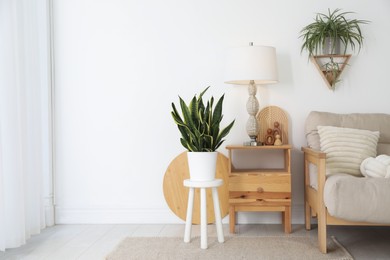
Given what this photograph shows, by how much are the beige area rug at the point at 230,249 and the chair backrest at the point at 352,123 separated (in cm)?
76

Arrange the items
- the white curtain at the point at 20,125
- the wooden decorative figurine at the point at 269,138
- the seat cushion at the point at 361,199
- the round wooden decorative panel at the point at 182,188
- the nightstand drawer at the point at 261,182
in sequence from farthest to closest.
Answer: the round wooden decorative panel at the point at 182,188 → the wooden decorative figurine at the point at 269,138 → the nightstand drawer at the point at 261,182 → the white curtain at the point at 20,125 → the seat cushion at the point at 361,199

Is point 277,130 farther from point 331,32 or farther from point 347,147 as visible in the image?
point 331,32

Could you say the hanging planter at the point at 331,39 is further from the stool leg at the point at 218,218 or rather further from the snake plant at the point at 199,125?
the stool leg at the point at 218,218

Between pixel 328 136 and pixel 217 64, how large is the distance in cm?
107

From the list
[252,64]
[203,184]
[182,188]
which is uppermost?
[252,64]

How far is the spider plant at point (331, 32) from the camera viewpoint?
341cm

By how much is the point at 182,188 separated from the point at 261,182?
2.32 feet

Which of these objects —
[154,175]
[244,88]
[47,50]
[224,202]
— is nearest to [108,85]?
[47,50]

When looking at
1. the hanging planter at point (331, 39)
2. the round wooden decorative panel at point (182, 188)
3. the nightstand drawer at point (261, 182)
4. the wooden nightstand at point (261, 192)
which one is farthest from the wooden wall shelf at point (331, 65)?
the round wooden decorative panel at point (182, 188)

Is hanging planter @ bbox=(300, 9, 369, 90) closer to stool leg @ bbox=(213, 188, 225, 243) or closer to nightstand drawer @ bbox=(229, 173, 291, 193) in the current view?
nightstand drawer @ bbox=(229, 173, 291, 193)

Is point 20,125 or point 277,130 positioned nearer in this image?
point 20,125

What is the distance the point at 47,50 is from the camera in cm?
359

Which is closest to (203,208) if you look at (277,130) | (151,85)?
(277,130)

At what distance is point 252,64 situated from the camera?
3.16 meters
